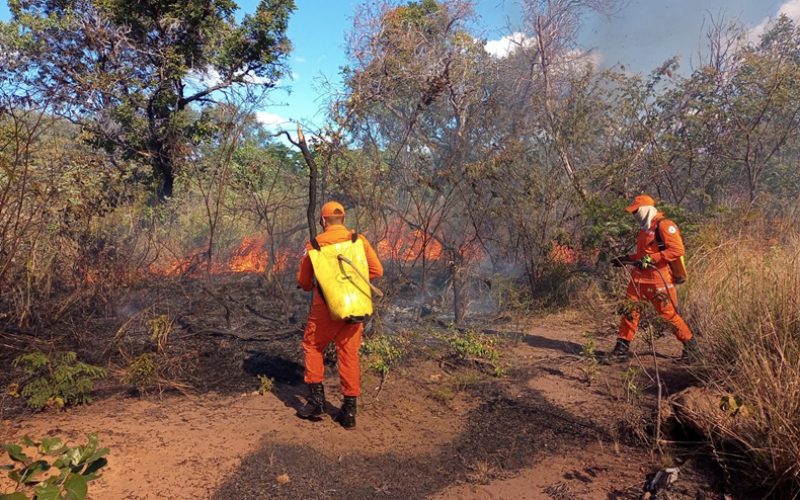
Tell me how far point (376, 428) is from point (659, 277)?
123 inches

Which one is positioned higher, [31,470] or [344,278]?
[344,278]

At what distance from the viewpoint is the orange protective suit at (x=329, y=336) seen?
12.6ft

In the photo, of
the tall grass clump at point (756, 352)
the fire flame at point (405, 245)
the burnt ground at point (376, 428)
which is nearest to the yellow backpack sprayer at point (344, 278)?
the burnt ground at point (376, 428)

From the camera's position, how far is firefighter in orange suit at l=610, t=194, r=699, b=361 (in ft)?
15.3

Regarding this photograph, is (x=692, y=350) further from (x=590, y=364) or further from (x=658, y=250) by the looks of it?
(x=658, y=250)

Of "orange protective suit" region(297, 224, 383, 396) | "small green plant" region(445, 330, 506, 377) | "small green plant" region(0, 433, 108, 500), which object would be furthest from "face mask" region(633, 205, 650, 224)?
"small green plant" region(0, 433, 108, 500)

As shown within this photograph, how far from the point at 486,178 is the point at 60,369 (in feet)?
18.1

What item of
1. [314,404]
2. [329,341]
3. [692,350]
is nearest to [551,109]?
[692,350]

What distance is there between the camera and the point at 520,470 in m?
3.34

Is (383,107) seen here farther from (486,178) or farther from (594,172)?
(594,172)

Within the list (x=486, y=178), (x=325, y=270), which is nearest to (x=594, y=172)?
(x=486, y=178)

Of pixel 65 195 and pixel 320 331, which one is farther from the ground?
pixel 65 195

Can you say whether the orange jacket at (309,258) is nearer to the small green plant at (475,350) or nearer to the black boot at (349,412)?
the black boot at (349,412)

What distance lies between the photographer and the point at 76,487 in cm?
149
